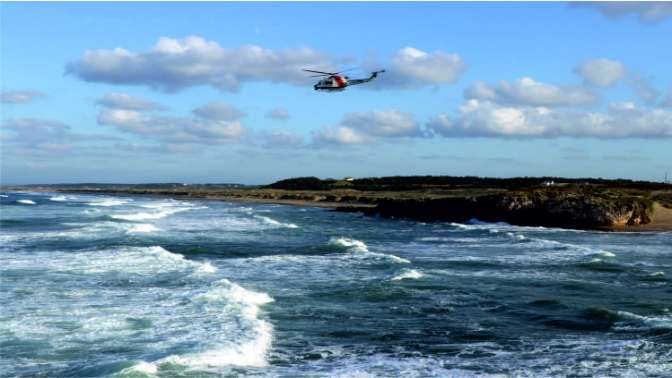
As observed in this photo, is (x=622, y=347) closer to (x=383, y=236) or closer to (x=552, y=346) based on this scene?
(x=552, y=346)

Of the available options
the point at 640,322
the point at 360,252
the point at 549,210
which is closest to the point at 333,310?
the point at 640,322

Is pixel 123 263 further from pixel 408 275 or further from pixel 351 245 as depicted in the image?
pixel 351 245

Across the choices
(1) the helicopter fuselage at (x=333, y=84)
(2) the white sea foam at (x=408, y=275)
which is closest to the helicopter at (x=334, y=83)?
(1) the helicopter fuselage at (x=333, y=84)

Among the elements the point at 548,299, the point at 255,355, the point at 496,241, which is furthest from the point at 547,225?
the point at 255,355

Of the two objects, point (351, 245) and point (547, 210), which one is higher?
point (547, 210)

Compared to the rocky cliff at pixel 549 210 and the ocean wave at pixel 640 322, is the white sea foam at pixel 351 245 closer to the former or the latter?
the ocean wave at pixel 640 322

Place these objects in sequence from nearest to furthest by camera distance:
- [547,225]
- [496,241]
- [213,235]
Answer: [496,241], [213,235], [547,225]
